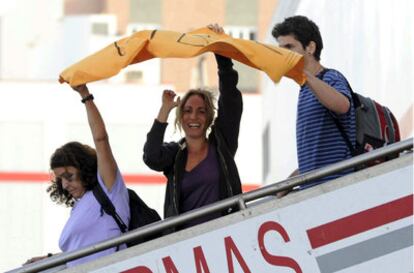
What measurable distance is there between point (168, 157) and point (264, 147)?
50.4 ft

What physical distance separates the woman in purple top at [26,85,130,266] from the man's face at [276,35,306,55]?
3.74 feet

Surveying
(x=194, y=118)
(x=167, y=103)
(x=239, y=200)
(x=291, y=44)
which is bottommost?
(x=239, y=200)

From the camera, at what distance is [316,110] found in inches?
332

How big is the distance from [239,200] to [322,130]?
2.65ft

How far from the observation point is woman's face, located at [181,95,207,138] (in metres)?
8.68

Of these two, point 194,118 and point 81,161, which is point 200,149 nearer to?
point 194,118

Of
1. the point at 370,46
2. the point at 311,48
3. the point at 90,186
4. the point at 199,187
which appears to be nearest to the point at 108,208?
the point at 90,186

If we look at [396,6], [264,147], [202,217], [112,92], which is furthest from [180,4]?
[202,217]

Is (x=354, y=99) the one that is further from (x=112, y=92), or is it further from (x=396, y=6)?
(x=112, y=92)

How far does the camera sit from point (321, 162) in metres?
8.45

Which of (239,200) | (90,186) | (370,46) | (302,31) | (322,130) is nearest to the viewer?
(239,200)

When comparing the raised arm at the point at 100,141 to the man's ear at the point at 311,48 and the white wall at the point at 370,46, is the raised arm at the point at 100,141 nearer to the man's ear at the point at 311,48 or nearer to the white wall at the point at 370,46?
the man's ear at the point at 311,48

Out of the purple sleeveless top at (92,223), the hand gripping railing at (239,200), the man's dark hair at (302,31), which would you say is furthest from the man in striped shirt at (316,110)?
the purple sleeveless top at (92,223)

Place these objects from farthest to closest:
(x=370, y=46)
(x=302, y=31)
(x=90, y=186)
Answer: (x=370, y=46), (x=90, y=186), (x=302, y=31)
